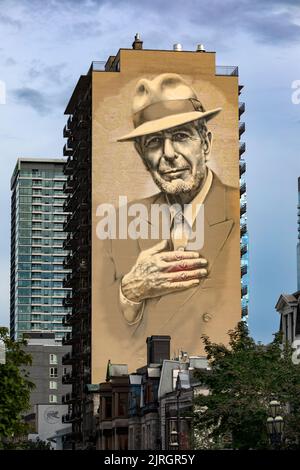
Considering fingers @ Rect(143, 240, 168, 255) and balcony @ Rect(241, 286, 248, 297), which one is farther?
balcony @ Rect(241, 286, 248, 297)

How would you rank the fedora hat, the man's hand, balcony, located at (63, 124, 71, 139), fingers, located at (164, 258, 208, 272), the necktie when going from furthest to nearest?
balcony, located at (63, 124, 71, 139)
the fedora hat
the necktie
fingers, located at (164, 258, 208, 272)
the man's hand

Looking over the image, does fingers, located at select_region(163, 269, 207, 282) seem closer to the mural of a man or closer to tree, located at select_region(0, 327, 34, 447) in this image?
the mural of a man

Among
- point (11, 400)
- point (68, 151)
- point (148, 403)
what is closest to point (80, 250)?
point (68, 151)

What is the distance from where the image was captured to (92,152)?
5935 inches

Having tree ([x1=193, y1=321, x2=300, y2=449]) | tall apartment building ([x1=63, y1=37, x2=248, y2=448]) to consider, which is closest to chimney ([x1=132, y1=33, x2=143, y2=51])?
tall apartment building ([x1=63, y1=37, x2=248, y2=448])

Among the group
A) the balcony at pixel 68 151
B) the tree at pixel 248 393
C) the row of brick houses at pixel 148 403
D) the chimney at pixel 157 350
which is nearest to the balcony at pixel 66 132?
the balcony at pixel 68 151

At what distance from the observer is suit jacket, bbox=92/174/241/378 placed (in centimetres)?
14600

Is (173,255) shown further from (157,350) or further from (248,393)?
(248,393)

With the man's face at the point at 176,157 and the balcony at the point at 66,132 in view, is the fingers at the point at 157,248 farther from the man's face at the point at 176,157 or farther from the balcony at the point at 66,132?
the balcony at the point at 66,132

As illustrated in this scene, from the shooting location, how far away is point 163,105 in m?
153

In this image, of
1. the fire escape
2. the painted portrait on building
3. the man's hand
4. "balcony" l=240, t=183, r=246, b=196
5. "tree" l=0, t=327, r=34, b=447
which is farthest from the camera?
"balcony" l=240, t=183, r=246, b=196

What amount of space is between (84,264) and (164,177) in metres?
→ 16.9

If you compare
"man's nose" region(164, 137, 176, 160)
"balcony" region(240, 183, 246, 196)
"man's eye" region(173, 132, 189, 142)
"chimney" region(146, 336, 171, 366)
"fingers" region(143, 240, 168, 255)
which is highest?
"man's eye" region(173, 132, 189, 142)

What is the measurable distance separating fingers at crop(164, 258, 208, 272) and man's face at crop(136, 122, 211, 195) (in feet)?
25.5
